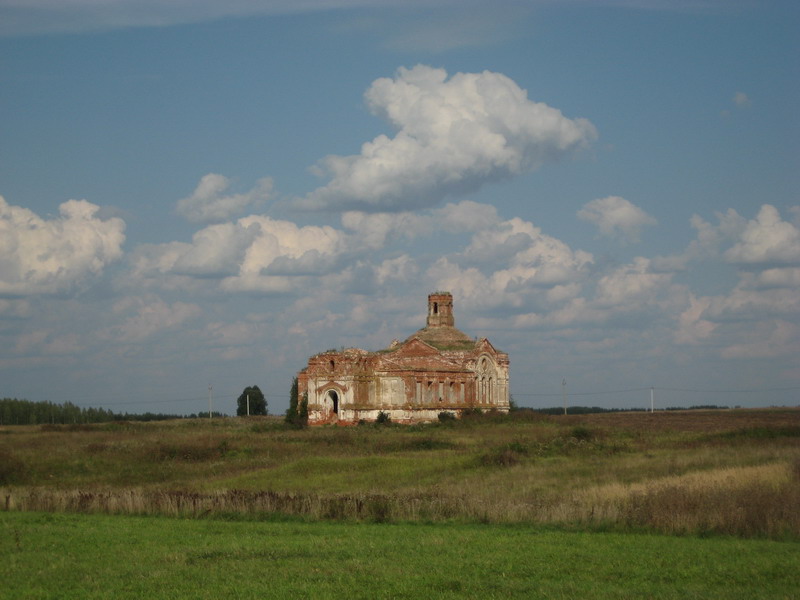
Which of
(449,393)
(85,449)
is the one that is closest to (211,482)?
(85,449)

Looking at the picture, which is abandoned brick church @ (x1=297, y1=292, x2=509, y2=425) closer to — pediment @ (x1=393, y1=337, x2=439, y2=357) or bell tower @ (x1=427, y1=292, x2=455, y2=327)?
pediment @ (x1=393, y1=337, x2=439, y2=357)

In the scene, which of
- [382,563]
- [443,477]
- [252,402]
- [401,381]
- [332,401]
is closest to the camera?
[382,563]

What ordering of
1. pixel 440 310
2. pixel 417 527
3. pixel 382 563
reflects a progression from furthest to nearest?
pixel 440 310
pixel 417 527
pixel 382 563

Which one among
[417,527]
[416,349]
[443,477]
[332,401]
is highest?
[416,349]

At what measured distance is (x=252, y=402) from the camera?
8850cm

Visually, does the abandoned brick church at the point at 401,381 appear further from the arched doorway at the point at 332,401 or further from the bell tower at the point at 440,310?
the bell tower at the point at 440,310

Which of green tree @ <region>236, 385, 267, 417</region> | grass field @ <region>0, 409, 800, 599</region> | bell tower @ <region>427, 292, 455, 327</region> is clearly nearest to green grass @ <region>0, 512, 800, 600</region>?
grass field @ <region>0, 409, 800, 599</region>

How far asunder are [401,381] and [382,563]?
44139mm

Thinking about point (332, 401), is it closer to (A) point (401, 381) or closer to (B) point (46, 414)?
(A) point (401, 381)

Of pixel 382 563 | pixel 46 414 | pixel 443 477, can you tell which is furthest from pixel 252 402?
pixel 382 563

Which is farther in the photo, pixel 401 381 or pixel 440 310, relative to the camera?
pixel 440 310

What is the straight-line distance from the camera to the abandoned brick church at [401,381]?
57.4m

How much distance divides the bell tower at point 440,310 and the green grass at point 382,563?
48984 mm

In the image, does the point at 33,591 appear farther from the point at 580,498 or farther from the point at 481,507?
the point at 580,498
